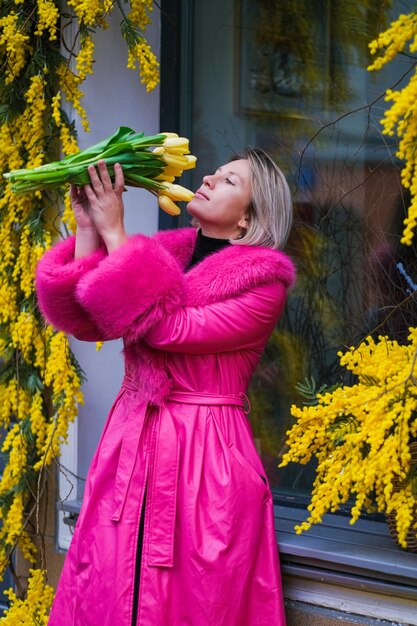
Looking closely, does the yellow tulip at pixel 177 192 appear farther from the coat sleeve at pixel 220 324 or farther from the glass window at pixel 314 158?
the glass window at pixel 314 158

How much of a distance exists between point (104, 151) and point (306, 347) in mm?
1280

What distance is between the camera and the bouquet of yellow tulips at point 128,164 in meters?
2.62

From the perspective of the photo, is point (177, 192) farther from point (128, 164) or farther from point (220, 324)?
point (220, 324)

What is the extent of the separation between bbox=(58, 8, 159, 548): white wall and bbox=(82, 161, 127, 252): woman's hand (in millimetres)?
1295

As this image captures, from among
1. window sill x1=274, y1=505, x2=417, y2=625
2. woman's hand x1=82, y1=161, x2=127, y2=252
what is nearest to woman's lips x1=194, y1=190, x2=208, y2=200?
woman's hand x1=82, y1=161, x2=127, y2=252

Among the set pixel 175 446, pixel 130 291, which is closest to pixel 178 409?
pixel 175 446

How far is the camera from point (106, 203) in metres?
2.58

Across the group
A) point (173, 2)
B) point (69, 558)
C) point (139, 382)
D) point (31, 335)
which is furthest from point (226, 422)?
point (173, 2)

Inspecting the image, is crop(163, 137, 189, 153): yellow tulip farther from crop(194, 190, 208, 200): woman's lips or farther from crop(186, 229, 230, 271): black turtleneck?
crop(186, 229, 230, 271): black turtleneck

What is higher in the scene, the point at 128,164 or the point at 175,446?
the point at 128,164

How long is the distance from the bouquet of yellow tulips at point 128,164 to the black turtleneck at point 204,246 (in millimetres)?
196

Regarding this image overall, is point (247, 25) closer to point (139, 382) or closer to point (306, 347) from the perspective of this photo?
point (306, 347)

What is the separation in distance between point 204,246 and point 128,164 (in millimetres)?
373

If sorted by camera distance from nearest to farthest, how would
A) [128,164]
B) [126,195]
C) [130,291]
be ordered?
1. [130,291]
2. [128,164]
3. [126,195]
